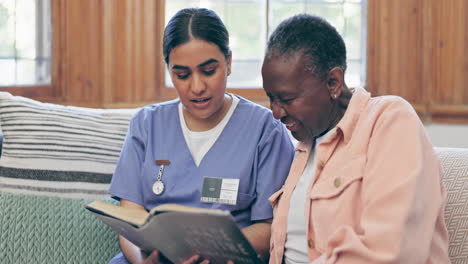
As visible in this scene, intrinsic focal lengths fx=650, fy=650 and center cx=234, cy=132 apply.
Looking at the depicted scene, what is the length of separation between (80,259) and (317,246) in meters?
0.80

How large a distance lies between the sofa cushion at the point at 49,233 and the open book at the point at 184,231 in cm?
45

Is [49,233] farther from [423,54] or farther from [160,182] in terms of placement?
[423,54]

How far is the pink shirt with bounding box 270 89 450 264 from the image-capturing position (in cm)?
129

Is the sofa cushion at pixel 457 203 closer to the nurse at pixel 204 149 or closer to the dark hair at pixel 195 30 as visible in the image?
the nurse at pixel 204 149

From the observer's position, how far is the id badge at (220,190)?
1.76m

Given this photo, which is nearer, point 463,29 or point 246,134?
point 246,134

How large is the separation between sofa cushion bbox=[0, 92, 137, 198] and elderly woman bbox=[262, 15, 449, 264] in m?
0.64

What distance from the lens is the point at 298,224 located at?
1.61 metres

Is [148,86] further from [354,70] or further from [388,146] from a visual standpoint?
[388,146]

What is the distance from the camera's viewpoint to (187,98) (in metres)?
1.82

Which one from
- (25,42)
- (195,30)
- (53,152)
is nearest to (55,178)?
(53,152)

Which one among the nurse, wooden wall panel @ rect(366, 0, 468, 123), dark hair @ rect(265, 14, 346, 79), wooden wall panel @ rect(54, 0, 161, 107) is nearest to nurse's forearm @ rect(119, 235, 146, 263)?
the nurse

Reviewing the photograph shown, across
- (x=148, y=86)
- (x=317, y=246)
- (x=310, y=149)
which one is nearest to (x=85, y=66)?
(x=148, y=86)

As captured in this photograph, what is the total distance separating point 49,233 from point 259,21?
1457 mm
